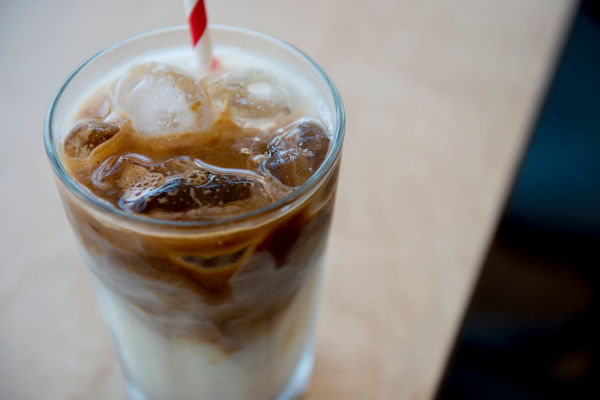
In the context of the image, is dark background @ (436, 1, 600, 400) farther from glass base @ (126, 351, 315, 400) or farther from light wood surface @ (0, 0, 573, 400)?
glass base @ (126, 351, 315, 400)

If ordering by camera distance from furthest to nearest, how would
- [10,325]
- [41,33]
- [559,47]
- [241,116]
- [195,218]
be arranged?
[559,47] → [41,33] → [10,325] → [241,116] → [195,218]

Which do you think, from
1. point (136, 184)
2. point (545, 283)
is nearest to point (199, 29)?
point (136, 184)

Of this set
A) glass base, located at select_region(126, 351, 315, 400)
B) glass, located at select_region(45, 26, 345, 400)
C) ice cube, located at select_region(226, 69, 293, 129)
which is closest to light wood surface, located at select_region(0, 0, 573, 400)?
glass base, located at select_region(126, 351, 315, 400)

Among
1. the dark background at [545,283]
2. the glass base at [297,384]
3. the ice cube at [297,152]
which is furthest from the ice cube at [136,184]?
the dark background at [545,283]

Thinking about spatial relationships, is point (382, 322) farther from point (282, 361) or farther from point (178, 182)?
point (178, 182)

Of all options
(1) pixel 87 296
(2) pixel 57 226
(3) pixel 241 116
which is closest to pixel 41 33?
(2) pixel 57 226

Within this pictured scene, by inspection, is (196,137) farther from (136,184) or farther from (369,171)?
(369,171)
